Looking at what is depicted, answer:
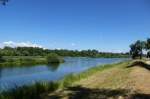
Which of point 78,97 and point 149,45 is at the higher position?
point 149,45

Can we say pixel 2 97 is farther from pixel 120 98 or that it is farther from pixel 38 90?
pixel 120 98

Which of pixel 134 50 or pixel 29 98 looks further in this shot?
pixel 134 50

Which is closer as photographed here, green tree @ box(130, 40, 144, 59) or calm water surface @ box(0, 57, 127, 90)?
calm water surface @ box(0, 57, 127, 90)

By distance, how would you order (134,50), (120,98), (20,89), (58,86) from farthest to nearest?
(134,50), (58,86), (20,89), (120,98)

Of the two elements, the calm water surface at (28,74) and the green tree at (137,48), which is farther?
the green tree at (137,48)

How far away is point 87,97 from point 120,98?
Result: 1595mm

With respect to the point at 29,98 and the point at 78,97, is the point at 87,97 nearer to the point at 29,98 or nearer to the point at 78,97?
the point at 78,97

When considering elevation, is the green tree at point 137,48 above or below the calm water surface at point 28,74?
above

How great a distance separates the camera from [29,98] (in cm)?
1288

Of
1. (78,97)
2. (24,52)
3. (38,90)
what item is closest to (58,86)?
(38,90)

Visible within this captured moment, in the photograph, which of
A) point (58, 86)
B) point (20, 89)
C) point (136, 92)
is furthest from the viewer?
point (58, 86)

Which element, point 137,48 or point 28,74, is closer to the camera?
point 28,74

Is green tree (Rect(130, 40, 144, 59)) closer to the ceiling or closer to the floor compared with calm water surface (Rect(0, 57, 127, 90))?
closer to the ceiling

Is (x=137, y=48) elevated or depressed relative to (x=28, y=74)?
elevated
